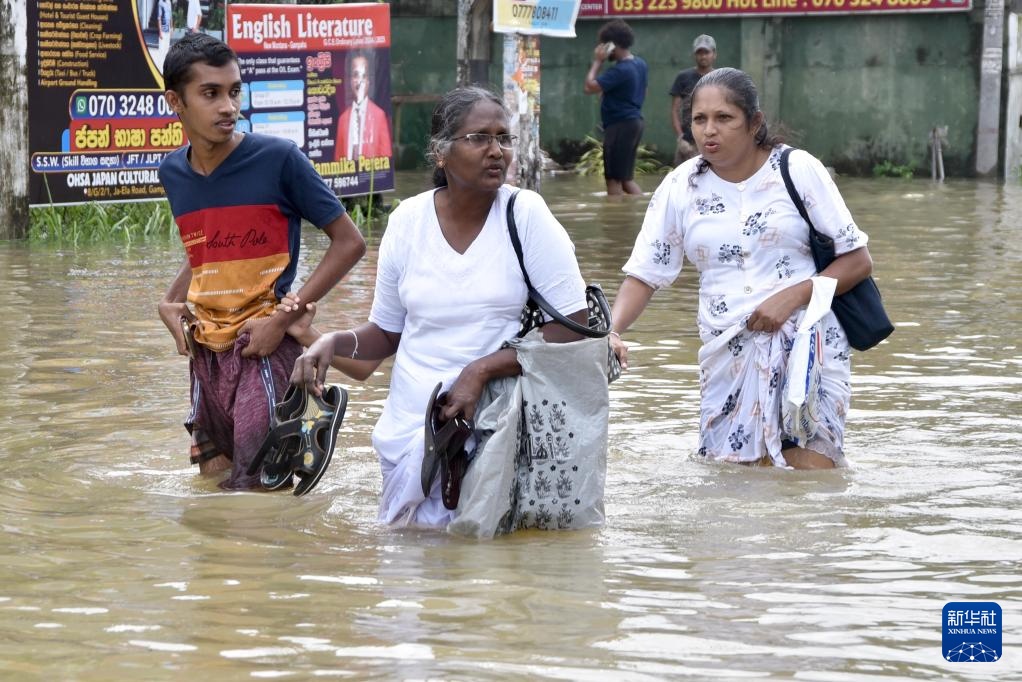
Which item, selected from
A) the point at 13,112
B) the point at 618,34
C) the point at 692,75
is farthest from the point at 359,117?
the point at 692,75

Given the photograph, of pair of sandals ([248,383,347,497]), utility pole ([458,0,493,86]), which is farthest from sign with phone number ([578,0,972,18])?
pair of sandals ([248,383,347,497])

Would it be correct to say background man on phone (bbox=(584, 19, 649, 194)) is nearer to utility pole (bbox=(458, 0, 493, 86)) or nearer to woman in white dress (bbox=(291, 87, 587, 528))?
utility pole (bbox=(458, 0, 493, 86))

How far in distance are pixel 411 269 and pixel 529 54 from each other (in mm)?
12321

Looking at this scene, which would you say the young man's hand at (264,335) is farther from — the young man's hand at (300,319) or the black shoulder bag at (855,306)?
the black shoulder bag at (855,306)

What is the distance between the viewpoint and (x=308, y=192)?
5.56 m

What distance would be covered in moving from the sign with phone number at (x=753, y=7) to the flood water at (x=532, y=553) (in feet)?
41.5

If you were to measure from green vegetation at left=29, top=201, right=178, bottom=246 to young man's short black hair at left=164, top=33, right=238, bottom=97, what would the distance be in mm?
7926

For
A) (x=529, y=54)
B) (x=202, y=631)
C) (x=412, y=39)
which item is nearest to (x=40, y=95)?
(x=529, y=54)

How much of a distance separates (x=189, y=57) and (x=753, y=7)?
1683 cm

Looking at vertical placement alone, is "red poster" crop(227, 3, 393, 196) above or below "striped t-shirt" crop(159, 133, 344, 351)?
above

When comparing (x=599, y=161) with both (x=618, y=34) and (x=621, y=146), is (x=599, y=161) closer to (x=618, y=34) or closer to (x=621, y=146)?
(x=621, y=146)

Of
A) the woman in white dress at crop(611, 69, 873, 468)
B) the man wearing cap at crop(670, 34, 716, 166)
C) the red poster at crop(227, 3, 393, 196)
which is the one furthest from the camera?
the man wearing cap at crop(670, 34, 716, 166)

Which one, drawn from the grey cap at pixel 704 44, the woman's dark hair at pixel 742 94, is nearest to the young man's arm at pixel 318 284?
the woman's dark hair at pixel 742 94

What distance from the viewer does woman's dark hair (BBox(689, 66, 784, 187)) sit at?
581cm
